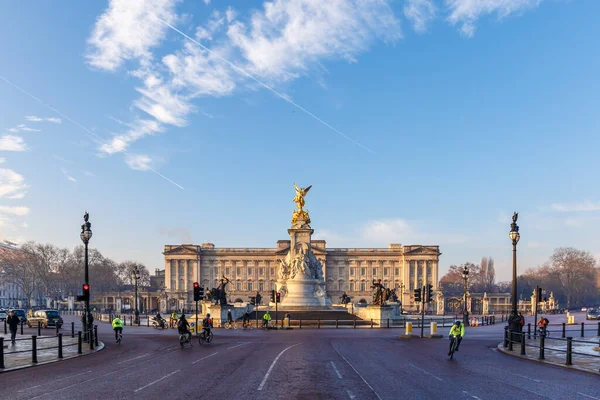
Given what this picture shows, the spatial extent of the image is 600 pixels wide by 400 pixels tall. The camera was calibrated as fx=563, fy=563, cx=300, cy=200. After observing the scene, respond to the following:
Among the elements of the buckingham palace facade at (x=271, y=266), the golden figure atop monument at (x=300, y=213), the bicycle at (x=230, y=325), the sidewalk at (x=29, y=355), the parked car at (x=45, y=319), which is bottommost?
the buckingham palace facade at (x=271, y=266)

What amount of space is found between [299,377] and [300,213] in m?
60.1

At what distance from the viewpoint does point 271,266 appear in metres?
179

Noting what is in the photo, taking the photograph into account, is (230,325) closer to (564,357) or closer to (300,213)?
(300,213)

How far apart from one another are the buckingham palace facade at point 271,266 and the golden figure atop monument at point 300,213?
96341 millimetres

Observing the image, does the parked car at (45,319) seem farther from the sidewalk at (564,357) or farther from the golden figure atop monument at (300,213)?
the sidewalk at (564,357)

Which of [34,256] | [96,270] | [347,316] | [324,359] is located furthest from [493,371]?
[96,270]

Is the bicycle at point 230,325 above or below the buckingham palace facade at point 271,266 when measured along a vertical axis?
above

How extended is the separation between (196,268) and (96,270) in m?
29.9

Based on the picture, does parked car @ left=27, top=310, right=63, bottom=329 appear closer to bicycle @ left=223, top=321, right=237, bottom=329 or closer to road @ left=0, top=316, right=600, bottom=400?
bicycle @ left=223, top=321, right=237, bottom=329

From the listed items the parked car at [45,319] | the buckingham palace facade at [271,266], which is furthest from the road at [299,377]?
the buckingham palace facade at [271,266]

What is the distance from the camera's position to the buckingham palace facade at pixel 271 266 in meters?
175

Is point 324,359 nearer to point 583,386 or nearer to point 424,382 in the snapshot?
point 424,382

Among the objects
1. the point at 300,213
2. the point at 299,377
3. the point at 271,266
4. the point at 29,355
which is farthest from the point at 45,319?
the point at 271,266

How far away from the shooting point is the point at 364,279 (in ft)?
588
